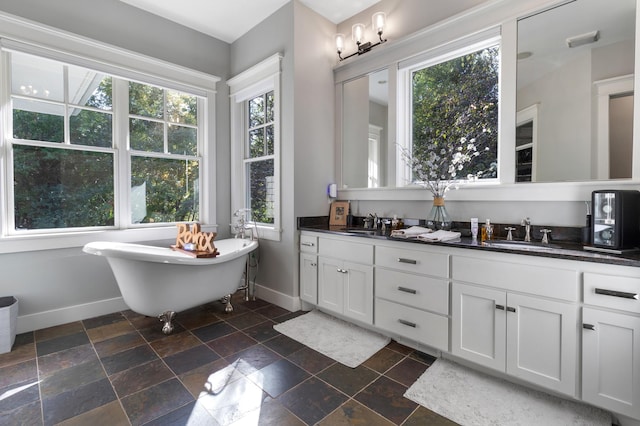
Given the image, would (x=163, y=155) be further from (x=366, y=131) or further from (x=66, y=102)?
(x=366, y=131)

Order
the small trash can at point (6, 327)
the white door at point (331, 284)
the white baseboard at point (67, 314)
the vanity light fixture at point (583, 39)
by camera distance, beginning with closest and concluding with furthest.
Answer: the vanity light fixture at point (583, 39)
the small trash can at point (6, 327)
the white baseboard at point (67, 314)
the white door at point (331, 284)

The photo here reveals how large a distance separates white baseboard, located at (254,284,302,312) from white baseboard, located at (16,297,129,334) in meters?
1.39

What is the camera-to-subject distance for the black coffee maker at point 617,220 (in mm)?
1606

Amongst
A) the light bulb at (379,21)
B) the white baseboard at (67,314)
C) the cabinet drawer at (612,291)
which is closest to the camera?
the cabinet drawer at (612,291)

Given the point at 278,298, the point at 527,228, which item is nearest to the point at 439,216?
the point at 527,228

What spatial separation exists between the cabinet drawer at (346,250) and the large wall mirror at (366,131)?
0.79 metres

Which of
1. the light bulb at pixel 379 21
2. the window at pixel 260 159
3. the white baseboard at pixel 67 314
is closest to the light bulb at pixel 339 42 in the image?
the light bulb at pixel 379 21

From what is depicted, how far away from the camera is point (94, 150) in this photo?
296cm

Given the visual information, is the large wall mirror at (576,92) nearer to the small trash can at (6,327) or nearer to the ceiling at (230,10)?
the ceiling at (230,10)

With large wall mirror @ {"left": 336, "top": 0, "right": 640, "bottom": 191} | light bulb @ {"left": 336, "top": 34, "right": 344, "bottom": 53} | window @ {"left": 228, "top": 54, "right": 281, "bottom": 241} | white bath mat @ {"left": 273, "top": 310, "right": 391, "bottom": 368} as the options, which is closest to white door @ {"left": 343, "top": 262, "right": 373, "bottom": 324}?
white bath mat @ {"left": 273, "top": 310, "right": 391, "bottom": 368}

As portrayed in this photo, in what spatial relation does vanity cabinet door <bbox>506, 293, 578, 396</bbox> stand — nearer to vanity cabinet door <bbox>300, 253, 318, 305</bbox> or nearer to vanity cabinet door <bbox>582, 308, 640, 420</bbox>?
vanity cabinet door <bbox>582, 308, 640, 420</bbox>

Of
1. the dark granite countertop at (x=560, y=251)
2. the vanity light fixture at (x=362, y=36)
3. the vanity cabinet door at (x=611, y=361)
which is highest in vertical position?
the vanity light fixture at (x=362, y=36)

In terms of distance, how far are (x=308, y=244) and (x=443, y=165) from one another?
1.45 meters

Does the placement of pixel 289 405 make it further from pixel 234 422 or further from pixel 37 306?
pixel 37 306
